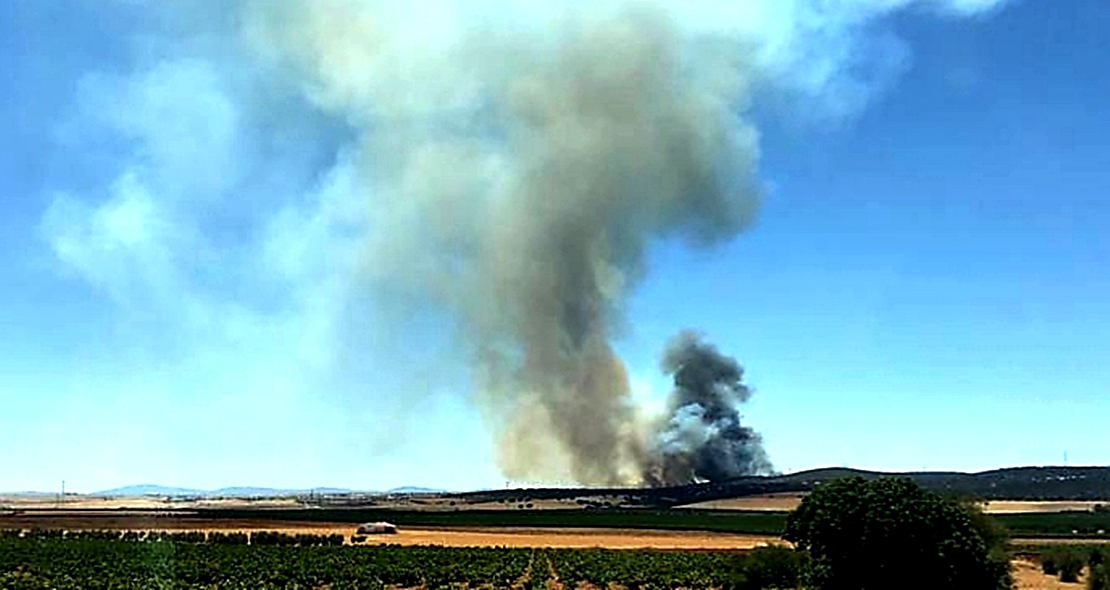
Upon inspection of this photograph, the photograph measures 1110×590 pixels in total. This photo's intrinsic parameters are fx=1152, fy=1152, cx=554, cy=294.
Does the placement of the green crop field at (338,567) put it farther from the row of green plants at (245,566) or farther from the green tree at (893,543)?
the green tree at (893,543)

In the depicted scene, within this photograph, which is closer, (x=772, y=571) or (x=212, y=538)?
(x=772, y=571)

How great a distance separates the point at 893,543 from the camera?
39625 millimetres

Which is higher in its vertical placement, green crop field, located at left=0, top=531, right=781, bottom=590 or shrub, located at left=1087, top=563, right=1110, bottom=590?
green crop field, located at left=0, top=531, right=781, bottom=590

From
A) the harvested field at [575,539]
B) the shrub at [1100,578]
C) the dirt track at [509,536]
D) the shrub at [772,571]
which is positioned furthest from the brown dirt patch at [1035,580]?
the dirt track at [509,536]

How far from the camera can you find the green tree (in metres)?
39.6

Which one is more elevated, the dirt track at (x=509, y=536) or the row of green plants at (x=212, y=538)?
the row of green plants at (x=212, y=538)

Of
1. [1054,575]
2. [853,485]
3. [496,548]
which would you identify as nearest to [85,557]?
[496,548]

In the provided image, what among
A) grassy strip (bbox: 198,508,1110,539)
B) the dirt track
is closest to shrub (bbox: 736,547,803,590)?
the dirt track

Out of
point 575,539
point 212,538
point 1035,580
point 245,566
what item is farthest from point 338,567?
point 575,539

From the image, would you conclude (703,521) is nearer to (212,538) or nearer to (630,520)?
(630,520)

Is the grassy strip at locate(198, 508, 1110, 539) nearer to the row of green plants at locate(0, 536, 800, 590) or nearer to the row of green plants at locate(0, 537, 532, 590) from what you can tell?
the row of green plants at locate(0, 536, 800, 590)

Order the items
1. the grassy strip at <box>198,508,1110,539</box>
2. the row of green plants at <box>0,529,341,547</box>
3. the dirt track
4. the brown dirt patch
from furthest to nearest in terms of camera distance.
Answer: the grassy strip at <box>198,508,1110,539</box> < the dirt track < the row of green plants at <box>0,529,341,547</box> < the brown dirt patch

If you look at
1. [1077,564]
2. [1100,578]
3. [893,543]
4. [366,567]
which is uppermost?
[893,543]

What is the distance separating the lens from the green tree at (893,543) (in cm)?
3959
